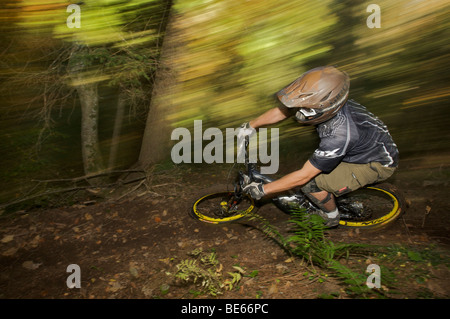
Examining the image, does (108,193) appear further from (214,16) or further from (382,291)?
(382,291)

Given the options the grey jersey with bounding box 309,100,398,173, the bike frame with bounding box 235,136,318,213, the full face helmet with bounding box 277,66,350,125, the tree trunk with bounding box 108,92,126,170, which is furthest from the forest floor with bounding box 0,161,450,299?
the tree trunk with bounding box 108,92,126,170

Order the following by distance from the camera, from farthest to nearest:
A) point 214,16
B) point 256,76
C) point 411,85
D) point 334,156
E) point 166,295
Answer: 1. point 411,85
2. point 256,76
3. point 214,16
4. point 166,295
5. point 334,156

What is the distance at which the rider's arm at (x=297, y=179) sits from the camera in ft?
10.6

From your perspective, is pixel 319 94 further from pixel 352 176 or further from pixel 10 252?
pixel 10 252

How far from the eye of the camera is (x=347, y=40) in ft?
18.7

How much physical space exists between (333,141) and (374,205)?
7.33 feet

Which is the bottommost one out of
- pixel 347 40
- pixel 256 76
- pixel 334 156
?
pixel 334 156

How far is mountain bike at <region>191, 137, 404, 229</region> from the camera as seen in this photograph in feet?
13.4

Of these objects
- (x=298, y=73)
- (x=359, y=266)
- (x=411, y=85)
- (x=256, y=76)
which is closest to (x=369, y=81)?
(x=411, y=85)

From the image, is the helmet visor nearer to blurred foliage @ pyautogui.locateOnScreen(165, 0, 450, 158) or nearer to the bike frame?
the bike frame

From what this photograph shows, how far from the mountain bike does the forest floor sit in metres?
0.18

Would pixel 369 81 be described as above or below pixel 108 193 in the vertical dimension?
above

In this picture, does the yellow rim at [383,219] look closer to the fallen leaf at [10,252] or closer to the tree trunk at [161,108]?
the tree trunk at [161,108]
